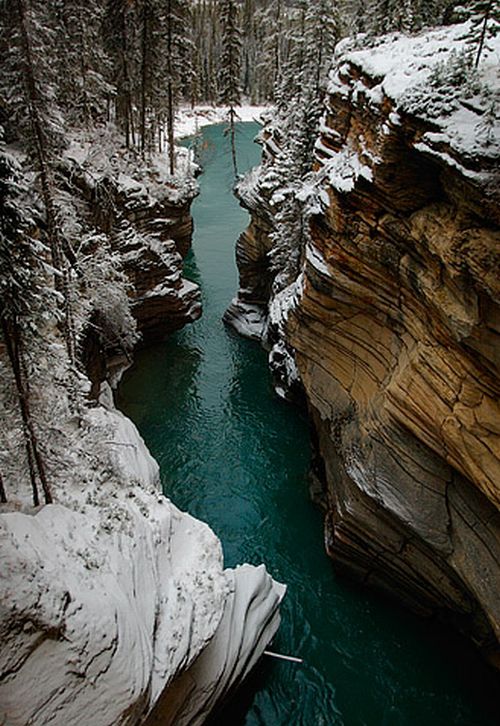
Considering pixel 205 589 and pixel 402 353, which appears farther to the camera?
pixel 402 353

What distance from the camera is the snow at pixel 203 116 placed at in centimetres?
6475

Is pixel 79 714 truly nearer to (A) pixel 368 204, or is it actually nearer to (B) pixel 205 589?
(B) pixel 205 589

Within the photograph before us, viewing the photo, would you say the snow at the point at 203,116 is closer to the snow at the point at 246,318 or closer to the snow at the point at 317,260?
the snow at the point at 246,318

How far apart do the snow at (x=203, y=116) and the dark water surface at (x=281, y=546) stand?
4214 centimetres

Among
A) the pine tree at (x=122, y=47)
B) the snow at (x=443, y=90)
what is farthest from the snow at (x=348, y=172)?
the pine tree at (x=122, y=47)

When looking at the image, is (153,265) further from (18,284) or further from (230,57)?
(230,57)

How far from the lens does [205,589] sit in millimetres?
11586

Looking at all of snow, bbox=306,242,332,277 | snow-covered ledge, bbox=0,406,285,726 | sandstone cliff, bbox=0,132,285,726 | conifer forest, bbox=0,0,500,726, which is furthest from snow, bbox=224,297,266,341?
snow-covered ledge, bbox=0,406,285,726

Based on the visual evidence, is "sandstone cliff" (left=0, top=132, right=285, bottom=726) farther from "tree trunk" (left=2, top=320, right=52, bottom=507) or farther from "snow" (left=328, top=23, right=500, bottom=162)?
"snow" (left=328, top=23, right=500, bottom=162)

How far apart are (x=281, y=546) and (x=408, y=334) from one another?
895cm

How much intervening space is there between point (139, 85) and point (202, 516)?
2598 cm

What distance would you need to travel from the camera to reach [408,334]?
12.4 metres

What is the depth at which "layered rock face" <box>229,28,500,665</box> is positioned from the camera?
30.5 feet

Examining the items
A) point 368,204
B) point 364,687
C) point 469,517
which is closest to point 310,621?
point 364,687
